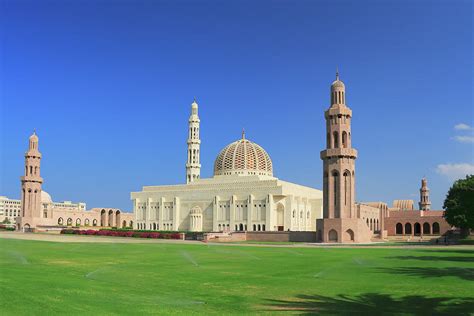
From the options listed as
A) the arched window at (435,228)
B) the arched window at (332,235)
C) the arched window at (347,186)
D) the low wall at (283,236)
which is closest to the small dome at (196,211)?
the low wall at (283,236)

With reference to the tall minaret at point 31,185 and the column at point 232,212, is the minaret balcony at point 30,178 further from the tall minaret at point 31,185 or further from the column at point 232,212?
the column at point 232,212

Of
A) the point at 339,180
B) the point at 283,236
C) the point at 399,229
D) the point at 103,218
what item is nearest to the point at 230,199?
the point at 283,236

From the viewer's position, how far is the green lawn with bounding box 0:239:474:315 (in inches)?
440

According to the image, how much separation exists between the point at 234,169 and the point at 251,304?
231 feet

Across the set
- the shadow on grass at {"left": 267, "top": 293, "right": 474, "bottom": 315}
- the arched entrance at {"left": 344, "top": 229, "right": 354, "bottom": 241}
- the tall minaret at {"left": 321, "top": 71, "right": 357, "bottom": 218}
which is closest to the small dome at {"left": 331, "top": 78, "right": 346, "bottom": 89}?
the tall minaret at {"left": 321, "top": 71, "right": 357, "bottom": 218}

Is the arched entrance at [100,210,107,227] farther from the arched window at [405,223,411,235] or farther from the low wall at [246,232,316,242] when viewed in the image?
the low wall at [246,232,316,242]

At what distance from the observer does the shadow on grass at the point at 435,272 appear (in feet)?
58.3

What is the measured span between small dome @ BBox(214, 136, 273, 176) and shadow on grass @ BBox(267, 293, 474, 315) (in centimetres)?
6876

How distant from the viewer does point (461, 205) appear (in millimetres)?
51969

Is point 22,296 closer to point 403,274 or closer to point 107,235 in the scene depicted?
point 403,274

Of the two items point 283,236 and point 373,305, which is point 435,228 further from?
point 373,305

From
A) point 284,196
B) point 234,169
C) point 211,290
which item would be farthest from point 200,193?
point 211,290

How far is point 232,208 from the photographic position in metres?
75.3

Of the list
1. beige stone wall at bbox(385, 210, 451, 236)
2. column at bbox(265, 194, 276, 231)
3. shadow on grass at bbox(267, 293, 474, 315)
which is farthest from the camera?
beige stone wall at bbox(385, 210, 451, 236)
